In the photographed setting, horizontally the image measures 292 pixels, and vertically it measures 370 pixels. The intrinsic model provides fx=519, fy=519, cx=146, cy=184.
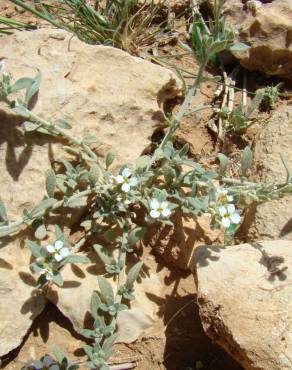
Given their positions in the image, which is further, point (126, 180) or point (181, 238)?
point (181, 238)

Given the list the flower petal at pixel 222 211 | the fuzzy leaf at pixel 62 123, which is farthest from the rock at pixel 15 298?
the flower petal at pixel 222 211

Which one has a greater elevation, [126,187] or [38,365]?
[126,187]

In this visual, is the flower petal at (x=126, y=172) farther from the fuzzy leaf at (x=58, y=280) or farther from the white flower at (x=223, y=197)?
the fuzzy leaf at (x=58, y=280)

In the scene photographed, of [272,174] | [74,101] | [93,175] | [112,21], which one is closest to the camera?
[93,175]

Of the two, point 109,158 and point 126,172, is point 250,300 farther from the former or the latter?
point 109,158

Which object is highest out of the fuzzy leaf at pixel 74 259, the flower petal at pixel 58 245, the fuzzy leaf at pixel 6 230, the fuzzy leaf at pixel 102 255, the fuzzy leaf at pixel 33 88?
the fuzzy leaf at pixel 33 88

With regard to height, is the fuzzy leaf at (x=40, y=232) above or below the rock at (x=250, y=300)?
below

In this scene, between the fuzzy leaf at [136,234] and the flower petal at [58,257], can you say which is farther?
the fuzzy leaf at [136,234]

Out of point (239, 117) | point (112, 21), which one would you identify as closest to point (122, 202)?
point (239, 117)
